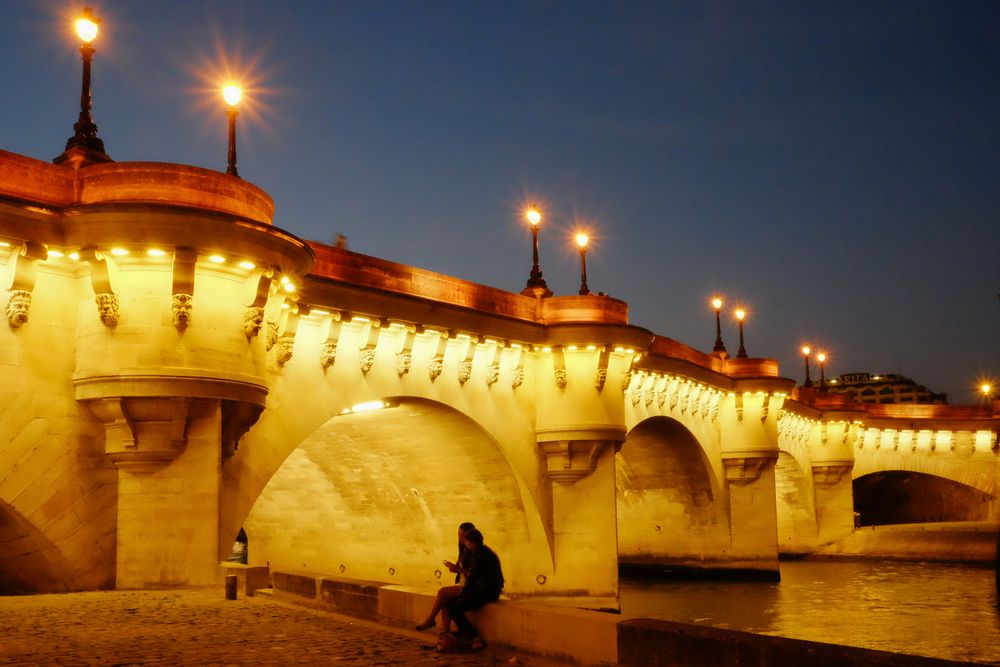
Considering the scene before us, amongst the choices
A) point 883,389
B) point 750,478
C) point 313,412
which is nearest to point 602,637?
point 313,412

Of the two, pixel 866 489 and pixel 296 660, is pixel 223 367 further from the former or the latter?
pixel 866 489

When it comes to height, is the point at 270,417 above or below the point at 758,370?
below

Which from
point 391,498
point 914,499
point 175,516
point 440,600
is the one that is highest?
point 391,498

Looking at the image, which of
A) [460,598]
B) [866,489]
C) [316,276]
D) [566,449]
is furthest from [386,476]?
[866,489]

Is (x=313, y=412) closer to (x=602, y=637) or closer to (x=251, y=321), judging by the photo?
(x=251, y=321)

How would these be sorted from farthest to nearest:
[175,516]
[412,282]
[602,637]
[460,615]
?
[412,282]
[175,516]
[460,615]
[602,637]

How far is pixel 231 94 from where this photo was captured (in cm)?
1409

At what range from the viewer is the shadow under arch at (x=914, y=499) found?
57094mm

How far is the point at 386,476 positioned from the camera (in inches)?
974

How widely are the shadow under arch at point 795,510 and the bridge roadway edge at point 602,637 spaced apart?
3676 cm

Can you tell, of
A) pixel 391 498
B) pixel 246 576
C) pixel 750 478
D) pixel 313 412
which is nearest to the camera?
pixel 246 576

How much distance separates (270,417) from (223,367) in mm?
2919

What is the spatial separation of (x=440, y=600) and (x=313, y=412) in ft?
26.9

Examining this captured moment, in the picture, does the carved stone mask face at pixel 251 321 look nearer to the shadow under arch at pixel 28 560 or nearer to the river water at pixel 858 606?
the shadow under arch at pixel 28 560
